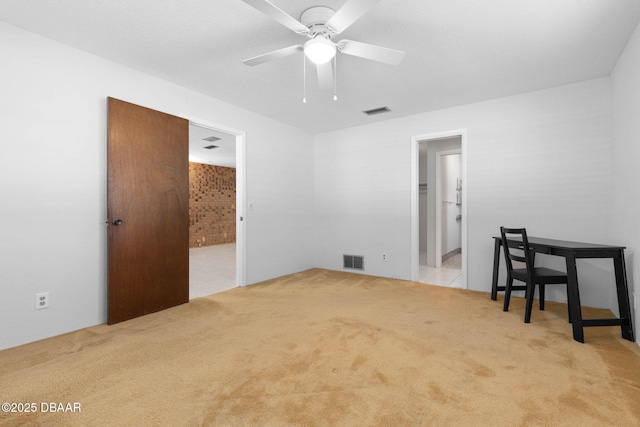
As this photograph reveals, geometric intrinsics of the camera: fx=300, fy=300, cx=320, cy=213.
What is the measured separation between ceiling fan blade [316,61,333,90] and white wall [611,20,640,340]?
224 centimetres

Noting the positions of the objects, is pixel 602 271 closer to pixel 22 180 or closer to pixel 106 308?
pixel 106 308

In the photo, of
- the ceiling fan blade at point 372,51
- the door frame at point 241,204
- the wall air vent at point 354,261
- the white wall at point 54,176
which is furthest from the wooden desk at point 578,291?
the white wall at point 54,176

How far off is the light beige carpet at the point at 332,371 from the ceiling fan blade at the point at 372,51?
2084mm

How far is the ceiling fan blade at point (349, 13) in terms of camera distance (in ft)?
5.31

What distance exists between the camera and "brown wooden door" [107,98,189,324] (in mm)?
2689

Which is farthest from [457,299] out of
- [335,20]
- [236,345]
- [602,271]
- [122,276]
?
[122,276]

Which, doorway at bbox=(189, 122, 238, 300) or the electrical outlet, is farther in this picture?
doorway at bbox=(189, 122, 238, 300)

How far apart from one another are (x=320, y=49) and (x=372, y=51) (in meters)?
0.38

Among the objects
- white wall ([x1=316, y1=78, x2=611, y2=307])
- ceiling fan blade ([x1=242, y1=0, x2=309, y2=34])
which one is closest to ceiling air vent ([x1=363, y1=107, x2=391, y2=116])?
white wall ([x1=316, y1=78, x2=611, y2=307])

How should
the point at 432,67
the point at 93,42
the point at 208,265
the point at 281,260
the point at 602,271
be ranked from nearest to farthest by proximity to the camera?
the point at 93,42 → the point at 432,67 → the point at 602,271 → the point at 281,260 → the point at 208,265

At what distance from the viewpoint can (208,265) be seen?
18.4 ft

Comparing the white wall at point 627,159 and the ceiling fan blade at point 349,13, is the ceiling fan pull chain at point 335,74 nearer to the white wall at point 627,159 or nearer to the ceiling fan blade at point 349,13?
the ceiling fan blade at point 349,13

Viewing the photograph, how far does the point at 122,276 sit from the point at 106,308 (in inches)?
12.6

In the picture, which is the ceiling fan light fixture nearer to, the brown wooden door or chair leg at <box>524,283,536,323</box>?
the brown wooden door
